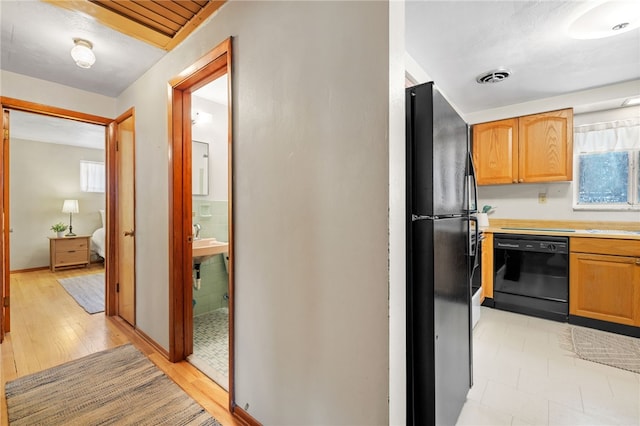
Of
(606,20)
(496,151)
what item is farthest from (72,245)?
(606,20)

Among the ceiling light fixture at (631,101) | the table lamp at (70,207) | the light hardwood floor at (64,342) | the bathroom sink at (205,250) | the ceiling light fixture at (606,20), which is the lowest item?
the light hardwood floor at (64,342)

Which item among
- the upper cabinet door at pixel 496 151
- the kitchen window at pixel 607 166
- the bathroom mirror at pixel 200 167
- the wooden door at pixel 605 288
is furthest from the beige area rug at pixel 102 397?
the kitchen window at pixel 607 166

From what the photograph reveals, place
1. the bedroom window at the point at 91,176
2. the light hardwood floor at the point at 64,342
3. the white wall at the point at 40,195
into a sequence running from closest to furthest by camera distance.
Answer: the light hardwood floor at the point at 64,342
the white wall at the point at 40,195
the bedroom window at the point at 91,176

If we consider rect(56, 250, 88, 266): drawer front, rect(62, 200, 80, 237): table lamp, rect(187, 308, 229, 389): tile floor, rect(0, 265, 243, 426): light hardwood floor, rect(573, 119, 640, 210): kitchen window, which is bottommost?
rect(187, 308, 229, 389): tile floor

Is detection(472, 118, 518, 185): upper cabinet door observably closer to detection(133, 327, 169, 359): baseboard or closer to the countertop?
the countertop

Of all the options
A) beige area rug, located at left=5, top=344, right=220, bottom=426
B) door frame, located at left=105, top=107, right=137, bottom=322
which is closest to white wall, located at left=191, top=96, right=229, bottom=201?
door frame, located at left=105, top=107, right=137, bottom=322

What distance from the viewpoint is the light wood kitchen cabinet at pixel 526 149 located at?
315cm

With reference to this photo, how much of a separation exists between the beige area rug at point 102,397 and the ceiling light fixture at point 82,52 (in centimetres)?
225

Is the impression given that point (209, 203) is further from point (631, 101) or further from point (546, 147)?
point (631, 101)

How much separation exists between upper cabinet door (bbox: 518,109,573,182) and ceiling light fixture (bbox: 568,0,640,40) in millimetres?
1319

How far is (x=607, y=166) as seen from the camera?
3.18 meters

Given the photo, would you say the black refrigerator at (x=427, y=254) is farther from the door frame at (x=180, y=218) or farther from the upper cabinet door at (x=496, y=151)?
the upper cabinet door at (x=496, y=151)

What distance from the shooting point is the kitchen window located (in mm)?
3025

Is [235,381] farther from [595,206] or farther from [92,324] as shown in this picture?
[595,206]
